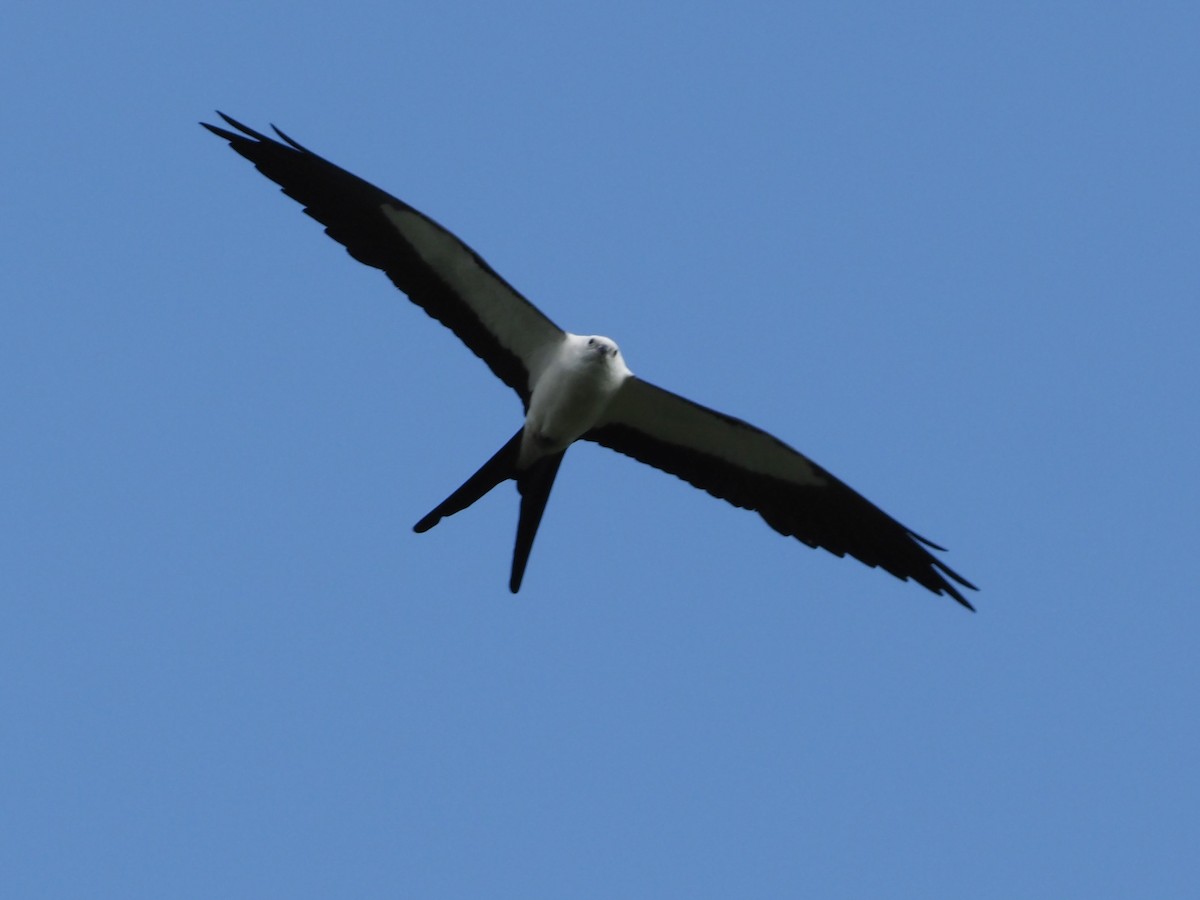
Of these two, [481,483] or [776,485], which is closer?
[481,483]

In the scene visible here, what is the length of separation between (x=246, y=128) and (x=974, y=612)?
6234 millimetres

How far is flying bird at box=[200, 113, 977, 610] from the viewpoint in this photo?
13055 millimetres

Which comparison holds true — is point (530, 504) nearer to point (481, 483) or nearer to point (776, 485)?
point (481, 483)

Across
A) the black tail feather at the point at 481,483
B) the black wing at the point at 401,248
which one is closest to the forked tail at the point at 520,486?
the black tail feather at the point at 481,483

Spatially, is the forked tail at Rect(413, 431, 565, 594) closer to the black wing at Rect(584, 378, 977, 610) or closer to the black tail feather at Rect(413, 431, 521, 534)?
the black tail feather at Rect(413, 431, 521, 534)

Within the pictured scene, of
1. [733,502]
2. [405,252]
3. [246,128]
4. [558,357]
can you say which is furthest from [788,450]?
[246,128]

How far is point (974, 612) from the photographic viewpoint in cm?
1361

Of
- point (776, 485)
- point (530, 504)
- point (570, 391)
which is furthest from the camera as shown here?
point (776, 485)

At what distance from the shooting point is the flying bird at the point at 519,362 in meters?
13.1

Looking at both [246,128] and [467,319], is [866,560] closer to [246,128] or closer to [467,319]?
[467,319]

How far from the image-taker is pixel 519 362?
13.4 meters

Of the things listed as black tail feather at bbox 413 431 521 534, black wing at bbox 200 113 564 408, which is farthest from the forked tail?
black wing at bbox 200 113 564 408

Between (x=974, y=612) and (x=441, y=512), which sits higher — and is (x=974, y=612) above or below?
above

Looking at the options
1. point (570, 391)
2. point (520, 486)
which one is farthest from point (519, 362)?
point (520, 486)
